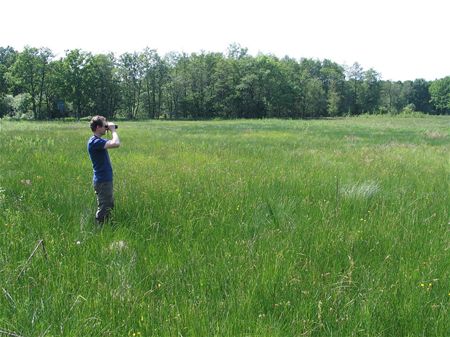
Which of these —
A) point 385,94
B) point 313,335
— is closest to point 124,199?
point 313,335

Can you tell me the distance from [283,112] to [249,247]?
87262mm

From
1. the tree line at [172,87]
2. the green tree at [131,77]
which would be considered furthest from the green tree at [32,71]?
the green tree at [131,77]

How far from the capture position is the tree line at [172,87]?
67.1 meters

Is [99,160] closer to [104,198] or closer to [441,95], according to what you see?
[104,198]

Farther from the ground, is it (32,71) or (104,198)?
(32,71)

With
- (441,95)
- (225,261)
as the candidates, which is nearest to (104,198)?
(225,261)

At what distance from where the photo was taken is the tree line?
220 feet

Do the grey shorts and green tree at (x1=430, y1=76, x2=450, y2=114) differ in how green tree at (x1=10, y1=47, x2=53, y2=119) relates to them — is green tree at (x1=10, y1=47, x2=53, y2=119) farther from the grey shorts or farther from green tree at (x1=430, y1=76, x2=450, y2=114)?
green tree at (x1=430, y1=76, x2=450, y2=114)

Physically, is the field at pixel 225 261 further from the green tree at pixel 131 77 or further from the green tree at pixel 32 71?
the green tree at pixel 131 77

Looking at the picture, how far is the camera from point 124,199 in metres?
5.20

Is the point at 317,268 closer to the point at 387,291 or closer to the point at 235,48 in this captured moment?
the point at 387,291

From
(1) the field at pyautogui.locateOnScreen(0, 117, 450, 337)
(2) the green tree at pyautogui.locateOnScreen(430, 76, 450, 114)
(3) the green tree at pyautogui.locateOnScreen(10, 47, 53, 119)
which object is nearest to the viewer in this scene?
(1) the field at pyautogui.locateOnScreen(0, 117, 450, 337)

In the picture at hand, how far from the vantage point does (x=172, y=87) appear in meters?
84.4

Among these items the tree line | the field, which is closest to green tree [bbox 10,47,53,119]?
the tree line
